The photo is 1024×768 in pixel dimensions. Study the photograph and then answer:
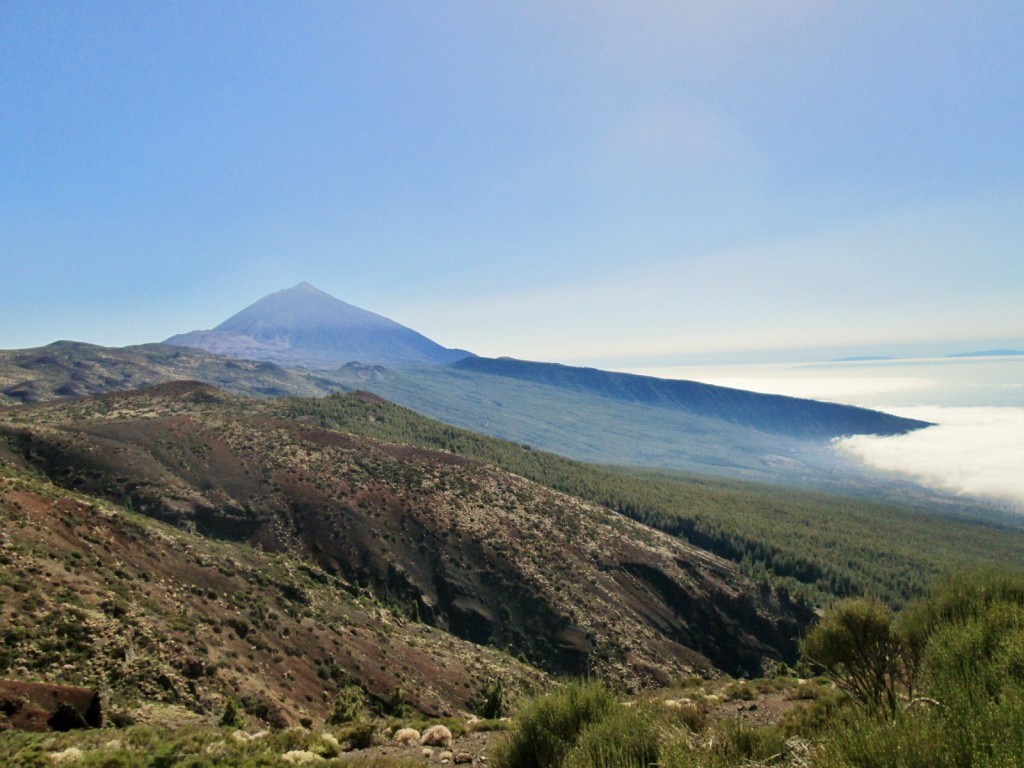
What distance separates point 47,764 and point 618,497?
82615mm

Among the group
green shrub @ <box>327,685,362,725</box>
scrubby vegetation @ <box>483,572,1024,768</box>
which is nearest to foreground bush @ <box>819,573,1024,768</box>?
scrubby vegetation @ <box>483,572,1024,768</box>

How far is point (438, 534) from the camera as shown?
45312 millimetres

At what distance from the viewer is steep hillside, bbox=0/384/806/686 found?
37812 millimetres

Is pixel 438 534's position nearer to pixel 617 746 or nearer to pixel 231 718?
pixel 231 718

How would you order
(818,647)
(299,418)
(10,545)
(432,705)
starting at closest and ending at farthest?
(818,647), (10,545), (432,705), (299,418)

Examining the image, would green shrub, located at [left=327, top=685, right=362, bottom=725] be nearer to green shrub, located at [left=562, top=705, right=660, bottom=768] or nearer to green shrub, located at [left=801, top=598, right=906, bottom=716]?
green shrub, located at [left=562, top=705, right=660, bottom=768]

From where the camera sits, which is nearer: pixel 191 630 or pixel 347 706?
pixel 347 706

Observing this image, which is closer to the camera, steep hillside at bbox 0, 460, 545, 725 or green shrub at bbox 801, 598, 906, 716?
green shrub at bbox 801, 598, 906, 716

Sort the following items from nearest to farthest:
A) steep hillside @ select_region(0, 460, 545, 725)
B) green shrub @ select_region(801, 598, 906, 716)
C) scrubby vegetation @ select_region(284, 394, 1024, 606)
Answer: green shrub @ select_region(801, 598, 906, 716), steep hillside @ select_region(0, 460, 545, 725), scrubby vegetation @ select_region(284, 394, 1024, 606)

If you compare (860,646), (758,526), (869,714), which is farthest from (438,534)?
(758,526)

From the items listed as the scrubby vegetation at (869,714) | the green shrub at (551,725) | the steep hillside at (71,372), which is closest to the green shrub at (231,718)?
the green shrub at (551,725)

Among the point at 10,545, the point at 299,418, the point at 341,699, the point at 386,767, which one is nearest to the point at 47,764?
the point at 386,767

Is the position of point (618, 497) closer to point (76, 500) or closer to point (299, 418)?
point (299, 418)

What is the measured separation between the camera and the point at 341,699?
2053 centimetres
